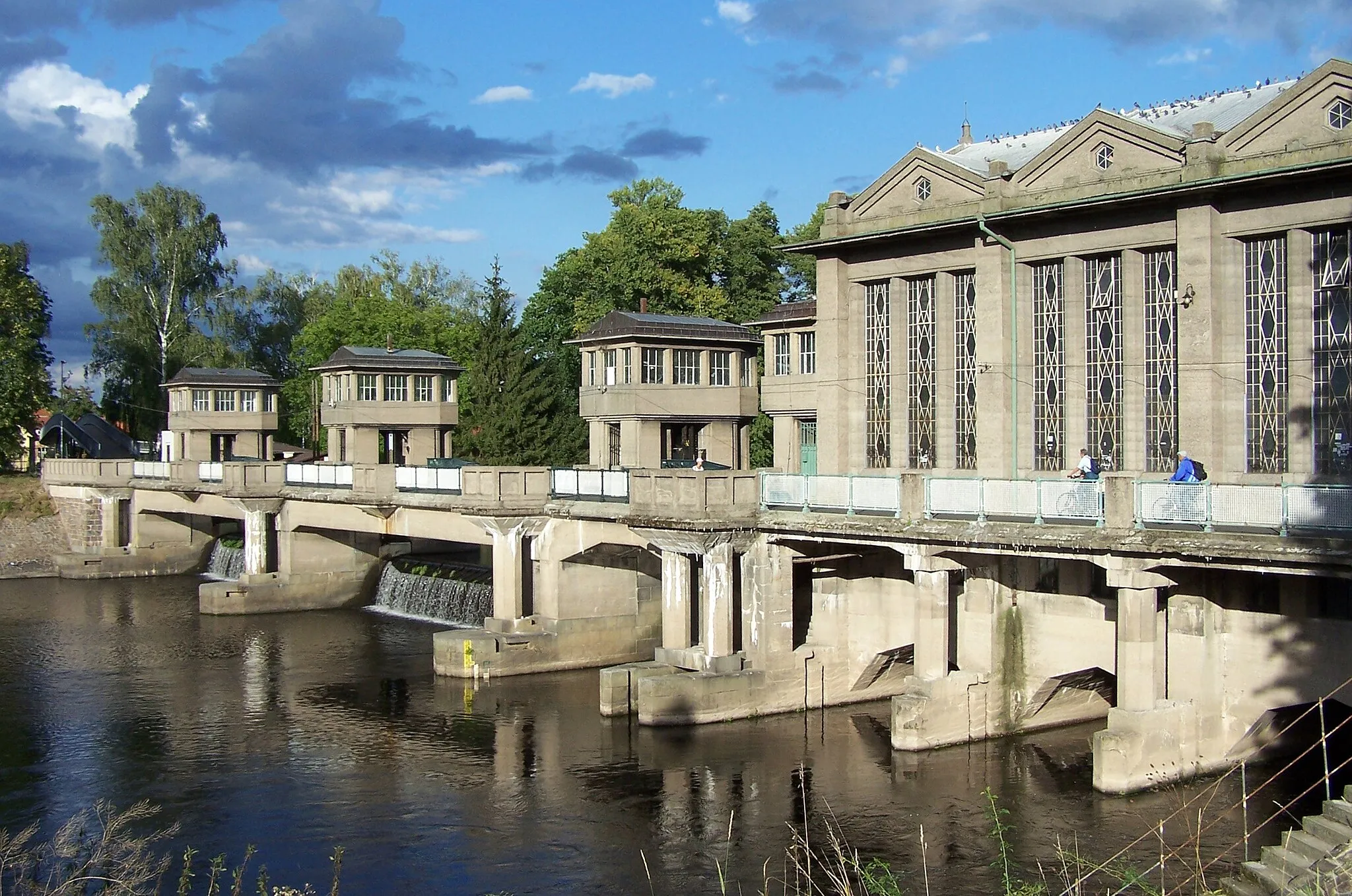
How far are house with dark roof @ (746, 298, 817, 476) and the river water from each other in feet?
57.9

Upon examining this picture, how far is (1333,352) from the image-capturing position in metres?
26.2

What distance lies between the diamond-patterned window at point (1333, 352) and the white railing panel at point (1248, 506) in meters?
4.56

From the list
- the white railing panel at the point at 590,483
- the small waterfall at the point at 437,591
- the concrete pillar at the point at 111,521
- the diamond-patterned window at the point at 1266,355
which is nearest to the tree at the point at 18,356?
the concrete pillar at the point at 111,521

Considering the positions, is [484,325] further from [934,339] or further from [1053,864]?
[1053,864]

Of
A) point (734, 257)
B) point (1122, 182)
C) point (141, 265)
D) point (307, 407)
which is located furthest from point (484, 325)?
point (1122, 182)

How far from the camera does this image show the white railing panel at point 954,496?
26.9m

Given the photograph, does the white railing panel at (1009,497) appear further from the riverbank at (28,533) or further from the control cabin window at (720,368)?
the riverbank at (28,533)

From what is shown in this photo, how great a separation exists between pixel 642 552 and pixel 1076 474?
14.9 metres

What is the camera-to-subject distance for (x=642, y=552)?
131ft

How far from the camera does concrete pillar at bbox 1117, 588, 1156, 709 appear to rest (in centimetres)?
2438

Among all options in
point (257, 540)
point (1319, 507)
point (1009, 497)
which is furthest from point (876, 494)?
point (257, 540)

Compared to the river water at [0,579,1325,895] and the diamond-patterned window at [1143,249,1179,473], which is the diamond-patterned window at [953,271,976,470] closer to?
the diamond-patterned window at [1143,249,1179,473]

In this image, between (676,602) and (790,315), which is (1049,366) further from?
(790,315)

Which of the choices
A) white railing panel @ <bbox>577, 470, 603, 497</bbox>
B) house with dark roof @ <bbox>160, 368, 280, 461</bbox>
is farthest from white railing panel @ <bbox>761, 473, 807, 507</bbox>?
house with dark roof @ <bbox>160, 368, 280, 461</bbox>
